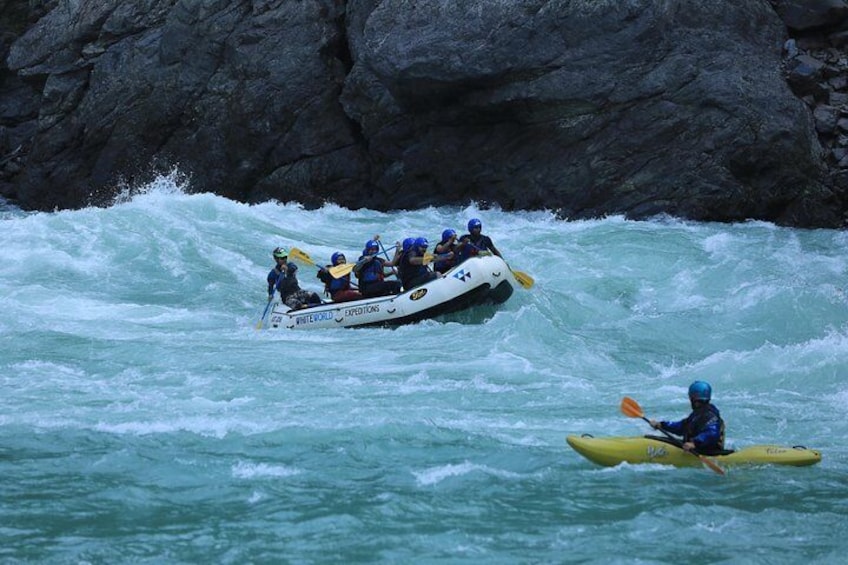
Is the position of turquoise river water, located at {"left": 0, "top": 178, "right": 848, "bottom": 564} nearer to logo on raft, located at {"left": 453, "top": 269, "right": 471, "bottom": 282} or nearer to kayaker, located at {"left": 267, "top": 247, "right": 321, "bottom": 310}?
logo on raft, located at {"left": 453, "top": 269, "right": 471, "bottom": 282}

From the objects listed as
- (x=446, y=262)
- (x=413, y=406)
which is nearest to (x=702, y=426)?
(x=413, y=406)

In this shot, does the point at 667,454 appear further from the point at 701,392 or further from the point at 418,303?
the point at 418,303

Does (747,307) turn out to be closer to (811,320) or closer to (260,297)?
(811,320)

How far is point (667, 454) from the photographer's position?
8.84 m

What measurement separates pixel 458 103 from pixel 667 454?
1370 cm

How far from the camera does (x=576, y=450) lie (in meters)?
8.92

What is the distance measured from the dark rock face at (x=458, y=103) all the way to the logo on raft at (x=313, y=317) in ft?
25.1

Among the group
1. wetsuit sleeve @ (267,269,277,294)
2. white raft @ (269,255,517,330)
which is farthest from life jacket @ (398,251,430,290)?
wetsuit sleeve @ (267,269,277,294)

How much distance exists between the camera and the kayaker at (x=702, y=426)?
28.6ft

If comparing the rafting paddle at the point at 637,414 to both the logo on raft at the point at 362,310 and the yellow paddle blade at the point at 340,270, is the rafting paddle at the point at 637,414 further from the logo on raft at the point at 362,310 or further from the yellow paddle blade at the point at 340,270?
Result: the yellow paddle blade at the point at 340,270

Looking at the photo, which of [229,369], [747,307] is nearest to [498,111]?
[747,307]

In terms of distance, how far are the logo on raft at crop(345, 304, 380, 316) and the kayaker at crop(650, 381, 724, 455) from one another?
6.18 m

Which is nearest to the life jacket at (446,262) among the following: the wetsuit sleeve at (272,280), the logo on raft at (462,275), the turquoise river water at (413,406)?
the logo on raft at (462,275)

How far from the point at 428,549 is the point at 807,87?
16484 mm
